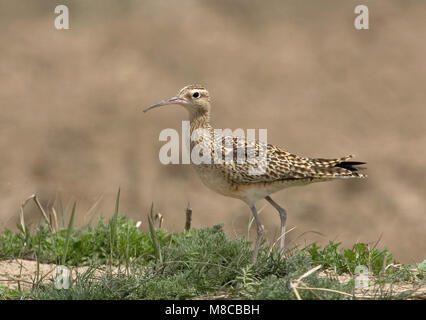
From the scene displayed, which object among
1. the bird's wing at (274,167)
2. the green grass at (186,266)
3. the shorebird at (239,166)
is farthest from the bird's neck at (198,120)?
the green grass at (186,266)

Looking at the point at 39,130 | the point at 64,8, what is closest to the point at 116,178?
the point at 39,130

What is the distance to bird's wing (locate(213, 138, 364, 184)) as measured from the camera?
22.1 feet

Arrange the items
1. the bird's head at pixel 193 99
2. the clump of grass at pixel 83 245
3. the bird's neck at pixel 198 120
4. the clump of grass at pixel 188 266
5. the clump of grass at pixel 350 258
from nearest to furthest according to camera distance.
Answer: the clump of grass at pixel 188 266, the clump of grass at pixel 350 258, the clump of grass at pixel 83 245, the bird's head at pixel 193 99, the bird's neck at pixel 198 120

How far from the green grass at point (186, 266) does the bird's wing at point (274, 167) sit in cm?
56

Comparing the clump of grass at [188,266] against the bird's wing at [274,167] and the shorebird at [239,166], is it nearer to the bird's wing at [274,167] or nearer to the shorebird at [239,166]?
the shorebird at [239,166]

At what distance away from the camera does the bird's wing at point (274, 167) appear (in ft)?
22.1

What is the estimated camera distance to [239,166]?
674cm

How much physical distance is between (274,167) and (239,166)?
0.98 feet

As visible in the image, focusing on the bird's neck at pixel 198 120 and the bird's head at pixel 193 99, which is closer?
the bird's head at pixel 193 99

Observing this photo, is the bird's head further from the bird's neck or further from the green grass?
the green grass

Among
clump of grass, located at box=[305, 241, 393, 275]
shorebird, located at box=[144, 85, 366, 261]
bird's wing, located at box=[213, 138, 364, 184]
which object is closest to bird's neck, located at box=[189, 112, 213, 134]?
shorebird, located at box=[144, 85, 366, 261]

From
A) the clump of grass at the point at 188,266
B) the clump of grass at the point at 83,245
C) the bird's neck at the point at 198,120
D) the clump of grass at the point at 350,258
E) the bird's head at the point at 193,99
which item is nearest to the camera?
the clump of grass at the point at 188,266

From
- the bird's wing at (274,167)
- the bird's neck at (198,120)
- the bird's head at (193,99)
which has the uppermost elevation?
the bird's head at (193,99)

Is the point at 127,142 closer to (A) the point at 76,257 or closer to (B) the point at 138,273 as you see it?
(A) the point at 76,257
